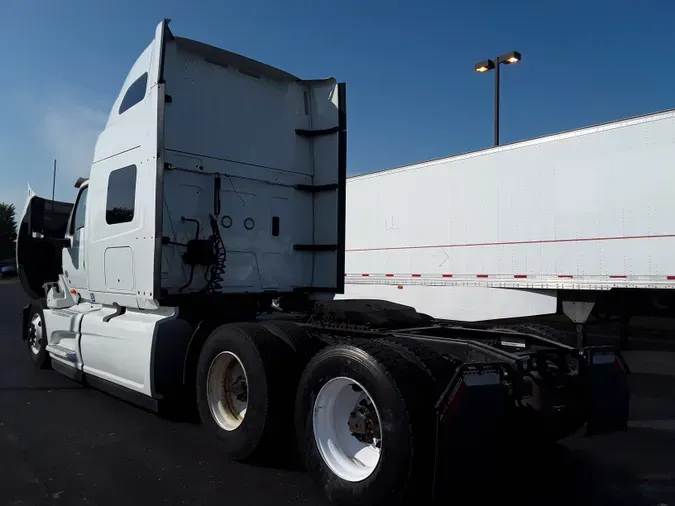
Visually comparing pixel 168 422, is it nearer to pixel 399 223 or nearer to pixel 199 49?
pixel 199 49

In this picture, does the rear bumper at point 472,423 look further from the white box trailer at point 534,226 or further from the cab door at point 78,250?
the white box trailer at point 534,226

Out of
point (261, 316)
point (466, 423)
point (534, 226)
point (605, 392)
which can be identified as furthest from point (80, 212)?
point (534, 226)

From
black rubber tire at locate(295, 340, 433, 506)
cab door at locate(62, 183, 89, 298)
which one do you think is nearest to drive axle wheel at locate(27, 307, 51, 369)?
cab door at locate(62, 183, 89, 298)

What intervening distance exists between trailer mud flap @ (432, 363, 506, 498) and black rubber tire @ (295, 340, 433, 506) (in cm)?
12

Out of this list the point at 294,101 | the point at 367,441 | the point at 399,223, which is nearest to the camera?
the point at 367,441

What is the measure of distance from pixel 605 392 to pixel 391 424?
166cm

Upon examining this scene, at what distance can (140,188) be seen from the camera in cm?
536

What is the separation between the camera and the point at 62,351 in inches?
271

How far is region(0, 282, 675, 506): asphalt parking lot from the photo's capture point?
12.2ft

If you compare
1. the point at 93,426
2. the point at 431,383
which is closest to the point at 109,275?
the point at 93,426

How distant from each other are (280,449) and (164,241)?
223cm

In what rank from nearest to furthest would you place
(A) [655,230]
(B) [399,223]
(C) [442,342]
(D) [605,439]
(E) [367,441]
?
(E) [367,441] → (C) [442,342] → (D) [605,439] → (A) [655,230] → (B) [399,223]

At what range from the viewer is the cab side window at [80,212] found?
6952mm

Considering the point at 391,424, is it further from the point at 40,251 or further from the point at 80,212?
the point at 40,251
